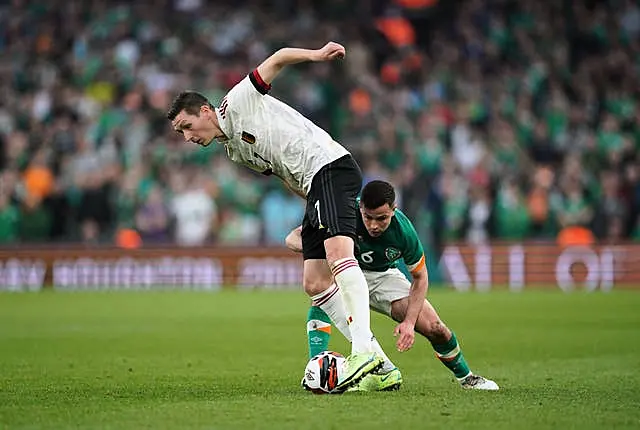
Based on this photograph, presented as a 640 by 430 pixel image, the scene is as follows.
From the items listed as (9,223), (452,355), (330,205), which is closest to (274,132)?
(330,205)

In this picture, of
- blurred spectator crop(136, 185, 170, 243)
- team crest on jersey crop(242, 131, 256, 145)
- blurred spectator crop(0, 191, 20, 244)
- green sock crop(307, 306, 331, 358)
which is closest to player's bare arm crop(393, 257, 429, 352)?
green sock crop(307, 306, 331, 358)

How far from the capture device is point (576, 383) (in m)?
8.78

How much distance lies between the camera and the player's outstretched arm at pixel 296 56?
799 centimetres

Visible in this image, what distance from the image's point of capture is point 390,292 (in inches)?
338

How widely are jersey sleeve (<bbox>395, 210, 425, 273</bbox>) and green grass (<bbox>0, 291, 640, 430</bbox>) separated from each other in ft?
2.72

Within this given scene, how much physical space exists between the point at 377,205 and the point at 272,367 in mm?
2643

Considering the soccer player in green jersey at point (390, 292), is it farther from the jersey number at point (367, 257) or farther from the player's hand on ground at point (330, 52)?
the player's hand on ground at point (330, 52)

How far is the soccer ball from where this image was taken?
7809mm

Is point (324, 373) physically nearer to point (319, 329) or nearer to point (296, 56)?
point (319, 329)

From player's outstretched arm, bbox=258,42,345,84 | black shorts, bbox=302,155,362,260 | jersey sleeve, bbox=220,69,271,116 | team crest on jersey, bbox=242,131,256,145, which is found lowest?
black shorts, bbox=302,155,362,260

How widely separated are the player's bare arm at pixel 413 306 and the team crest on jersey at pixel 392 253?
0.16 meters

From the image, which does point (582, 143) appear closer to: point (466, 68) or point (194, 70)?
point (466, 68)

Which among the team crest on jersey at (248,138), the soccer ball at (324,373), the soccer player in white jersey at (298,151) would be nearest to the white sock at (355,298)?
the soccer player in white jersey at (298,151)

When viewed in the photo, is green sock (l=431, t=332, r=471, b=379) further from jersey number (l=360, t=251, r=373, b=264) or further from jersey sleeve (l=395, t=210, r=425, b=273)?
jersey number (l=360, t=251, r=373, b=264)
